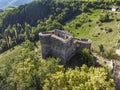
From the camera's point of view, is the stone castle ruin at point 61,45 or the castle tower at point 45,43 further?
the castle tower at point 45,43

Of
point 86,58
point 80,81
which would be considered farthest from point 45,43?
point 80,81

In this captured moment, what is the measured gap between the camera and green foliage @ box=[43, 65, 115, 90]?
64.9 meters

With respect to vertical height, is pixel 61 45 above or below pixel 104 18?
above

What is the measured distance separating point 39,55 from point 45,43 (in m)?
10.7

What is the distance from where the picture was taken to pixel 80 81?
6912cm

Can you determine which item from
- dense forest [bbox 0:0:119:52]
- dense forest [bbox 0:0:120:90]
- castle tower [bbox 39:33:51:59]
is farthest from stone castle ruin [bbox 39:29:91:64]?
dense forest [bbox 0:0:119:52]

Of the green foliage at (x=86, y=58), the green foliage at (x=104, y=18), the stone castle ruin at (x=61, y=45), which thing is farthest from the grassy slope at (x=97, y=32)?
the green foliage at (x=86, y=58)

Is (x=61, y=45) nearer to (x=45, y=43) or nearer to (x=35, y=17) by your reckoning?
(x=45, y=43)

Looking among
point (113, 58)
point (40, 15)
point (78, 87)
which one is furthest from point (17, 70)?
point (40, 15)

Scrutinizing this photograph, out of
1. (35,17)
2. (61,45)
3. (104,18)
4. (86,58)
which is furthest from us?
(35,17)

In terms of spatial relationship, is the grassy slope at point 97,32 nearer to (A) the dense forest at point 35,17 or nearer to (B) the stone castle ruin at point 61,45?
(A) the dense forest at point 35,17

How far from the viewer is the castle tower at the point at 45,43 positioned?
89.6 m

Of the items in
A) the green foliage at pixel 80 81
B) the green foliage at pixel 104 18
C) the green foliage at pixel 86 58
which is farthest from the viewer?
the green foliage at pixel 104 18

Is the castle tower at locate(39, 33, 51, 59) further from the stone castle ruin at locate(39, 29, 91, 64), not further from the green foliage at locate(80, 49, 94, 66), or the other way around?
the green foliage at locate(80, 49, 94, 66)
